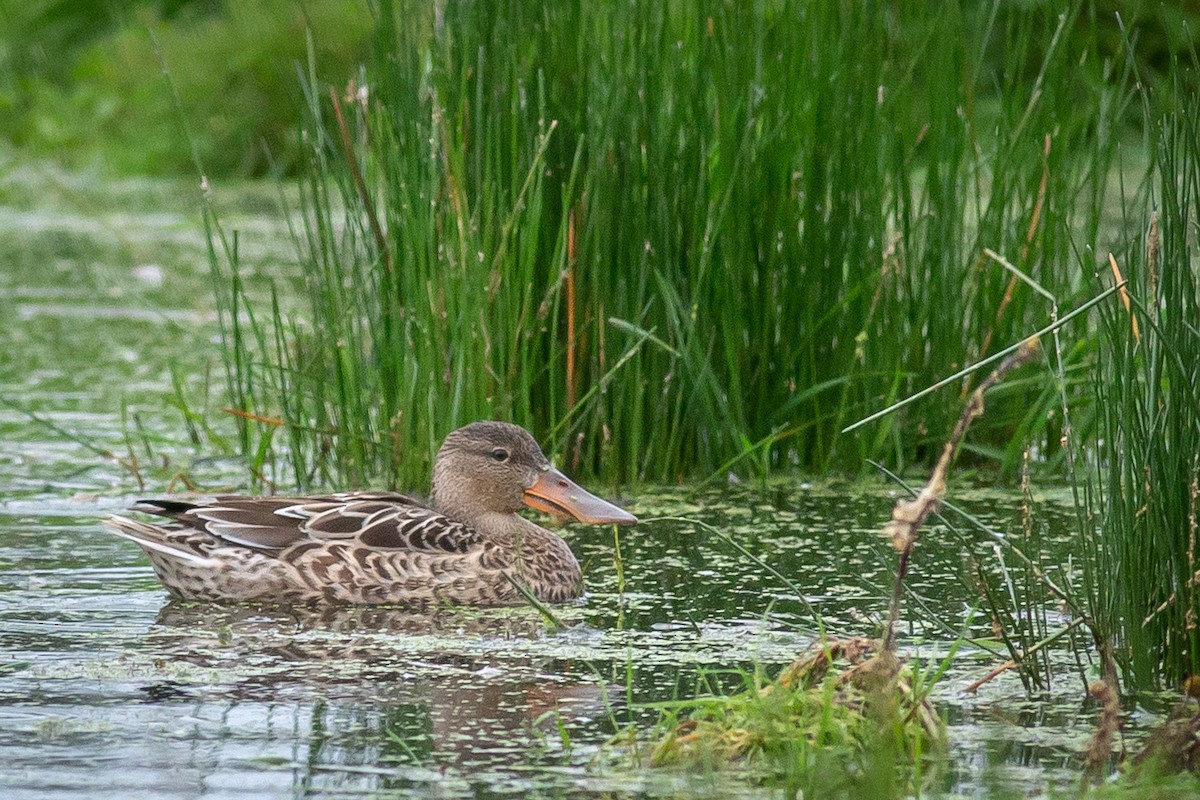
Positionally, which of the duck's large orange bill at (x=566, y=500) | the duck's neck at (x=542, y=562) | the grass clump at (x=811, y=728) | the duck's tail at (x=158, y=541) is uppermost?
the grass clump at (x=811, y=728)

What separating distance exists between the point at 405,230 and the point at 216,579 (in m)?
1.17

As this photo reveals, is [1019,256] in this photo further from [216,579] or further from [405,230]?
[216,579]

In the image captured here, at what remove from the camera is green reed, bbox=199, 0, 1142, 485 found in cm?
534

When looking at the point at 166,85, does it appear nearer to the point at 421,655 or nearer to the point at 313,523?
the point at 313,523

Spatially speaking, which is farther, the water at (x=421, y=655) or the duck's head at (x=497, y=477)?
the duck's head at (x=497, y=477)

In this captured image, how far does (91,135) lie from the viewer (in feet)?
45.4

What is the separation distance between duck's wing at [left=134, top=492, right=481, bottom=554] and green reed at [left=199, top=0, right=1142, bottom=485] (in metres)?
0.62

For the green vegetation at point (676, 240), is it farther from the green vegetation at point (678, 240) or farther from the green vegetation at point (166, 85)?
the green vegetation at point (166, 85)

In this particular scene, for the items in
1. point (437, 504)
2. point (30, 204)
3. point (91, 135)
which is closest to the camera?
point (437, 504)

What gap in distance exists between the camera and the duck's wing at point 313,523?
4.77 meters

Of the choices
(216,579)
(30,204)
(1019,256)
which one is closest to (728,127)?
(1019,256)

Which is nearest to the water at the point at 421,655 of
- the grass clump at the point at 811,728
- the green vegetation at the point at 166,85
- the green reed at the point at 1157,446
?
the grass clump at the point at 811,728

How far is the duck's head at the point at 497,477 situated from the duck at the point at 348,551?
0.02m

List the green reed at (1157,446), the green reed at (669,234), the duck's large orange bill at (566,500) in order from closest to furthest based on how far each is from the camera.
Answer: the green reed at (1157,446)
the duck's large orange bill at (566,500)
the green reed at (669,234)
